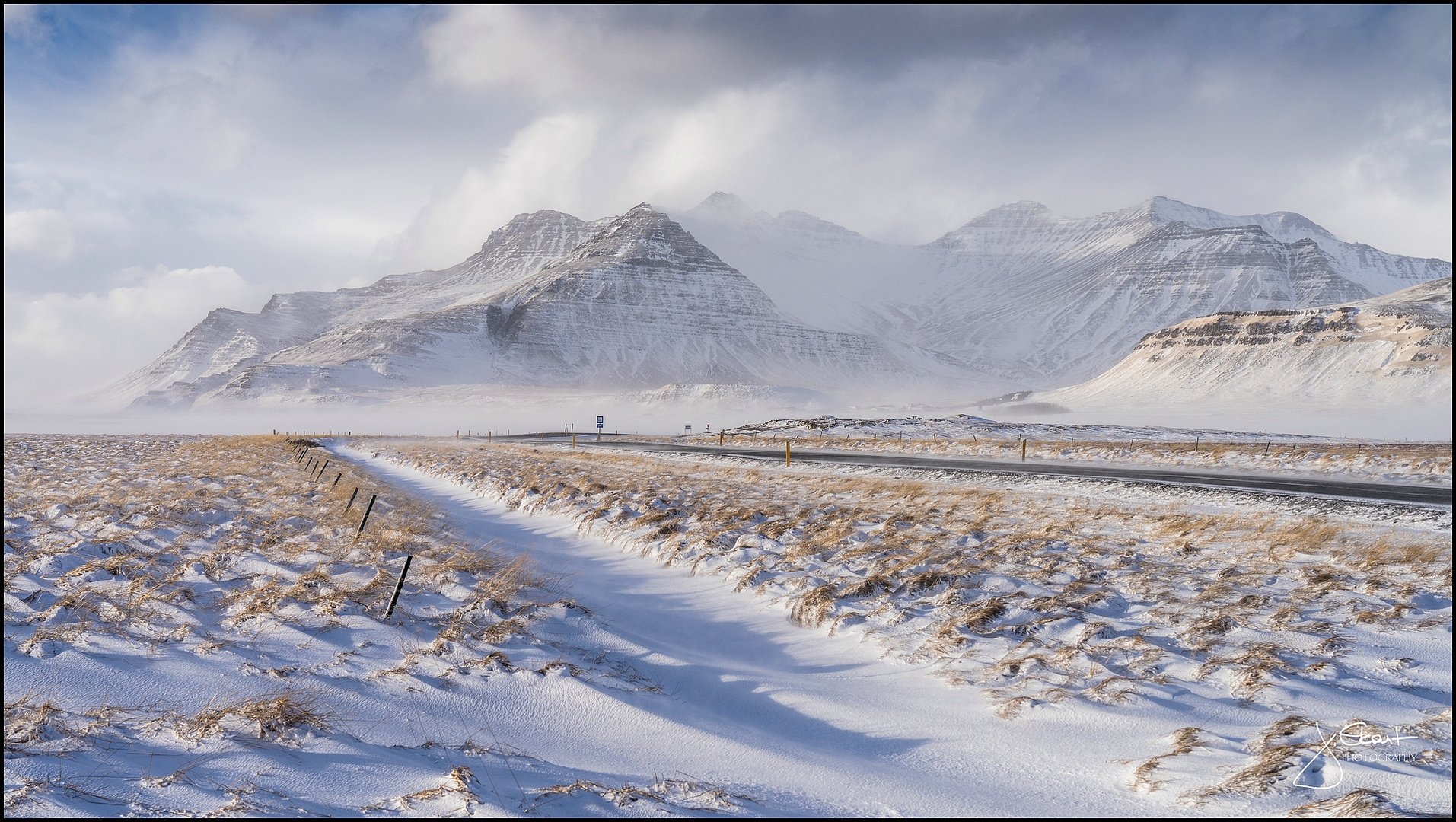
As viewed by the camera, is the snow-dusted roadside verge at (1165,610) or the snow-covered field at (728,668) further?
the snow-dusted roadside verge at (1165,610)

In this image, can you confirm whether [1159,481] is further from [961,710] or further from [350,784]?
[350,784]

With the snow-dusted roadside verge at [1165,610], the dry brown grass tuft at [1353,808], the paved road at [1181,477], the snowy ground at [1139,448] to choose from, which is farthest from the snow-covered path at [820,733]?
the snowy ground at [1139,448]

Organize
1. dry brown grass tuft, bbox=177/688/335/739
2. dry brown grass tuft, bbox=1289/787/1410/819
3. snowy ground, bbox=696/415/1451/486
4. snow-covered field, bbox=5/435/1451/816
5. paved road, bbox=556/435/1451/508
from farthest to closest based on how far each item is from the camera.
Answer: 1. snowy ground, bbox=696/415/1451/486
2. paved road, bbox=556/435/1451/508
3. dry brown grass tuft, bbox=177/688/335/739
4. snow-covered field, bbox=5/435/1451/816
5. dry brown grass tuft, bbox=1289/787/1410/819

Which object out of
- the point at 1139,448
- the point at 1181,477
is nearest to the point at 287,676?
the point at 1181,477

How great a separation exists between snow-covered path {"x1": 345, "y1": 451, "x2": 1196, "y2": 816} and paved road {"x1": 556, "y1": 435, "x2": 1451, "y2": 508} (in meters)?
17.7

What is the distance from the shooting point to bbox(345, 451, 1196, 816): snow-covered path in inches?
191

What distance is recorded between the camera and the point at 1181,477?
23.8m

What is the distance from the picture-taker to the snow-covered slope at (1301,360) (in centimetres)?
11131

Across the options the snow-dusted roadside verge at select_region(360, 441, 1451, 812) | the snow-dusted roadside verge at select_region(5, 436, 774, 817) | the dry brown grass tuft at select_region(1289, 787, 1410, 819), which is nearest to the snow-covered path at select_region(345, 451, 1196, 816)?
the snow-dusted roadside verge at select_region(5, 436, 774, 817)

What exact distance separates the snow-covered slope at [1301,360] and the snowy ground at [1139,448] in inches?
2451

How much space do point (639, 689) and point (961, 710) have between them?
300 centimetres

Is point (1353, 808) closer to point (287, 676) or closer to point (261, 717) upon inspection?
point (261, 717)

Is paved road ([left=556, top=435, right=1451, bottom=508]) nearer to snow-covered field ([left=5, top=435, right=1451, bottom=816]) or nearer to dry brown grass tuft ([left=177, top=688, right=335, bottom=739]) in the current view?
snow-covered field ([left=5, top=435, right=1451, bottom=816])

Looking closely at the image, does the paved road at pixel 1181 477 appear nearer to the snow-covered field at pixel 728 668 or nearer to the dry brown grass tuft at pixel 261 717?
the snow-covered field at pixel 728 668
